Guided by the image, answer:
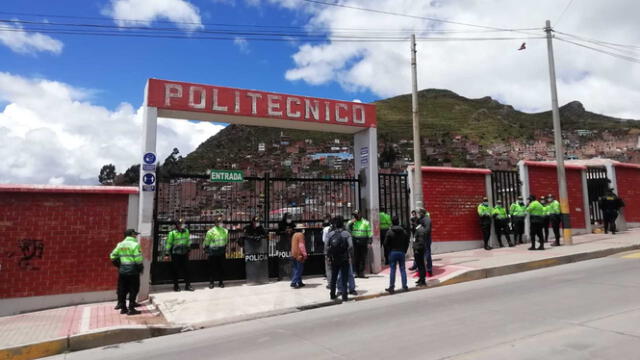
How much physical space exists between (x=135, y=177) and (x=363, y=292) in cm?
710

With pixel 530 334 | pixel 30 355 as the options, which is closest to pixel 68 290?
pixel 30 355

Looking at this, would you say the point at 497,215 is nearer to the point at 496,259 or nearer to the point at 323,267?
the point at 496,259

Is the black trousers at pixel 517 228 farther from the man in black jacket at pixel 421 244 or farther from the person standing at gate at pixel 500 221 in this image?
the man in black jacket at pixel 421 244

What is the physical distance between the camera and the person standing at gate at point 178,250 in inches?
385

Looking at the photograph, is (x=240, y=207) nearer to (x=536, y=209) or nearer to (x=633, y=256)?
(x=536, y=209)

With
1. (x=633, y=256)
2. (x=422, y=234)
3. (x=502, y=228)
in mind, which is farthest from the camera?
(x=502, y=228)

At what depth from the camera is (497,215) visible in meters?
14.5

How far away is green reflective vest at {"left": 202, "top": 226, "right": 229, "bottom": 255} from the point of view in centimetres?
1021

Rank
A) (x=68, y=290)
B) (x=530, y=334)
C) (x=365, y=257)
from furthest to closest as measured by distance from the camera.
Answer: (x=365, y=257) → (x=68, y=290) → (x=530, y=334)

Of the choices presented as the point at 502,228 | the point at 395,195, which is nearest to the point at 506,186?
the point at 502,228

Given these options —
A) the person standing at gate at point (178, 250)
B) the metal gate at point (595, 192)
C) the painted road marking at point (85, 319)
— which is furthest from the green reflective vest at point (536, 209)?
the painted road marking at point (85, 319)

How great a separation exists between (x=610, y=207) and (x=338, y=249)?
1349 centimetres

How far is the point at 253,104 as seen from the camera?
10.8m

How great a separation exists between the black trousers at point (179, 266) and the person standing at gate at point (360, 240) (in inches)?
166
